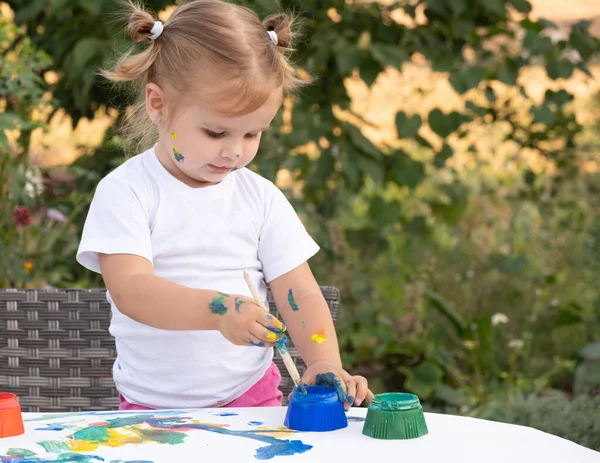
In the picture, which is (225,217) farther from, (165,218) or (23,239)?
(23,239)

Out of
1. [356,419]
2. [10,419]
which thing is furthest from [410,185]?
[10,419]

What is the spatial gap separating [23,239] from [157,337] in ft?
4.00

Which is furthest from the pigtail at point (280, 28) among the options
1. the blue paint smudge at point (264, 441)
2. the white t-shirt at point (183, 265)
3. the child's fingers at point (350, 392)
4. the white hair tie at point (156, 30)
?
the blue paint smudge at point (264, 441)

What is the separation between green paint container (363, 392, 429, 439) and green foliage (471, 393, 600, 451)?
91 cm

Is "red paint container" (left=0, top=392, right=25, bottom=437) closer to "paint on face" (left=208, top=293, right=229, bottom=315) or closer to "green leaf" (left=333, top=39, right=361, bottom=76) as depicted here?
"paint on face" (left=208, top=293, right=229, bottom=315)

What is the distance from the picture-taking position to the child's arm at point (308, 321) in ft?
5.55

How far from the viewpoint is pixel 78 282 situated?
9.92 feet

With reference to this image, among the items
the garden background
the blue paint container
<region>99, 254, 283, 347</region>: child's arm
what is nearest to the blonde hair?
<region>99, 254, 283, 347</region>: child's arm

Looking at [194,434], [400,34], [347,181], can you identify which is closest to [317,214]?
[347,181]

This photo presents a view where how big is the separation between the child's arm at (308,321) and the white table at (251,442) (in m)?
0.22

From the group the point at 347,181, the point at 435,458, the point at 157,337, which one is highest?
the point at 347,181

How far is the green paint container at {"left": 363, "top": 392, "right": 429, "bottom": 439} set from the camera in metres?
1.33

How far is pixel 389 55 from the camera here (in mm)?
2945

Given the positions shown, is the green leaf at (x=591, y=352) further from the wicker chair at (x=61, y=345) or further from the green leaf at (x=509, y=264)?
the wicker chair at (x=61, y=345)
